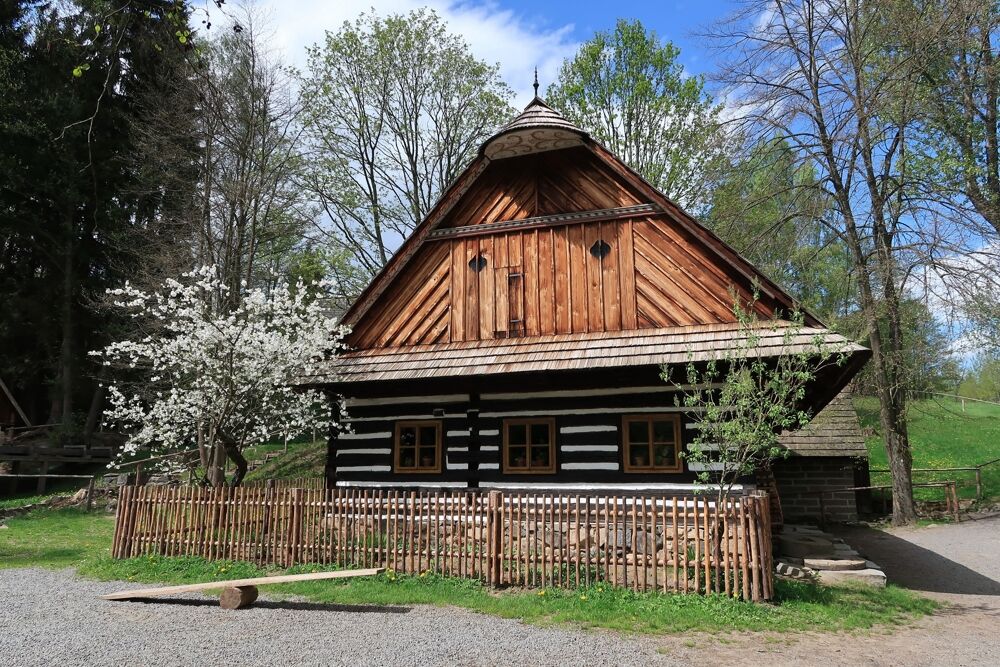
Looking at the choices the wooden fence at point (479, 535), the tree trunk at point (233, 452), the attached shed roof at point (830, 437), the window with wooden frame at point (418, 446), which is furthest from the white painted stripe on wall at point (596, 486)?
the attached shed roof at point (830, 437)

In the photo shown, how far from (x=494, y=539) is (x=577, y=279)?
213 inches

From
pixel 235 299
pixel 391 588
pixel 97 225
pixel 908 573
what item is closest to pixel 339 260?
pixel 235 299

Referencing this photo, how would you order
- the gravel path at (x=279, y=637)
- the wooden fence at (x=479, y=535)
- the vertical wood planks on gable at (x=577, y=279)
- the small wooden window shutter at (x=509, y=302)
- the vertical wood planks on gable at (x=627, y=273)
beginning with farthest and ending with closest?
the small wooden window shutter at (x=509, y=302), the vertical wood planks on gable at (x=577, y=279), the vertical wood planks on gable at (x=627, y=273), the wooden fence at (x=479, y=535), the gravel path at (x=279, y=637)

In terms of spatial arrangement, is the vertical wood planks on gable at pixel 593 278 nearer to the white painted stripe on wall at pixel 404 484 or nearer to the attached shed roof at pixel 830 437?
the white painted stripe on wall at pixel 404 484

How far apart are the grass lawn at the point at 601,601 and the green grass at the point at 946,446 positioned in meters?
13.6

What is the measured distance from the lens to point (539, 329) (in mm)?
12750

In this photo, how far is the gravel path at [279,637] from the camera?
6.43m

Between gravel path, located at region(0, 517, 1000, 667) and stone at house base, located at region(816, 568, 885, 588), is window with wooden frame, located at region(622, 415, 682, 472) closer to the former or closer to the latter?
stone at house base, located at region(816, 568, 885, 588)

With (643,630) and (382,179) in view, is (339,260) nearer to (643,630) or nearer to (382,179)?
(382,179)

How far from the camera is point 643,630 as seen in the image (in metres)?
7.38

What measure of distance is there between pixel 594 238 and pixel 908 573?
8.02m

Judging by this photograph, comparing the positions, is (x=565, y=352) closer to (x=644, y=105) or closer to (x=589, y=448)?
(x=589, y=448)

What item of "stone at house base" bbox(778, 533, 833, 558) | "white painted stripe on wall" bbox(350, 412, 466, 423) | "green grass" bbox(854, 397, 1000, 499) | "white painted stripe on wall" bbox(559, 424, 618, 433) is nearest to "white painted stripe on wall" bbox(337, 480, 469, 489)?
"white painted stripe on wall" bbox(350, 412, 466, 423)

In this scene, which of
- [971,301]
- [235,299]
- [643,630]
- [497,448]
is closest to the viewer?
[643,630]
